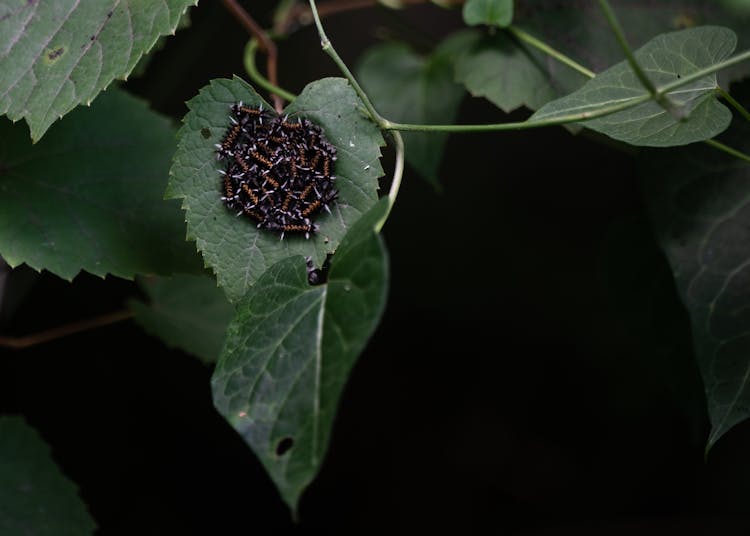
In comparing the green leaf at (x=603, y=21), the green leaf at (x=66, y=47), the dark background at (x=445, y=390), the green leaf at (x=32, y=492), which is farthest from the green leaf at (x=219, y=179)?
the dark background at (x=445, y=390)

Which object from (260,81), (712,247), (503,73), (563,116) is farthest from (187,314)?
(712,247)

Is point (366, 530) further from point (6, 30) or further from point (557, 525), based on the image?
point (6, 30)

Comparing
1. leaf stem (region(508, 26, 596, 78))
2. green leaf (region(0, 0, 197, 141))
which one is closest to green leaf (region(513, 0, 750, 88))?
leaf stem (region(508, 26, 596, 78))

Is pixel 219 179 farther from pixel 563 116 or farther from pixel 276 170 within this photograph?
pixel 563 116

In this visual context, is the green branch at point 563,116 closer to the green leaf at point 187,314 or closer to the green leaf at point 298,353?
the green leaf at point 298,353

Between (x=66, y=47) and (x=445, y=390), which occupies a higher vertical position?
(x=66, y=47)

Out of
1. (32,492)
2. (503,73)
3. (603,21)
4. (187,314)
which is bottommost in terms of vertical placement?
(32,492)

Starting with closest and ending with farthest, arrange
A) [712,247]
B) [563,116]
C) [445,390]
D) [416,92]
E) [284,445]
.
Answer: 1. [284,445]
2. [563,116]
3. [712,247]
4. [416,92]
5. [445,390]
